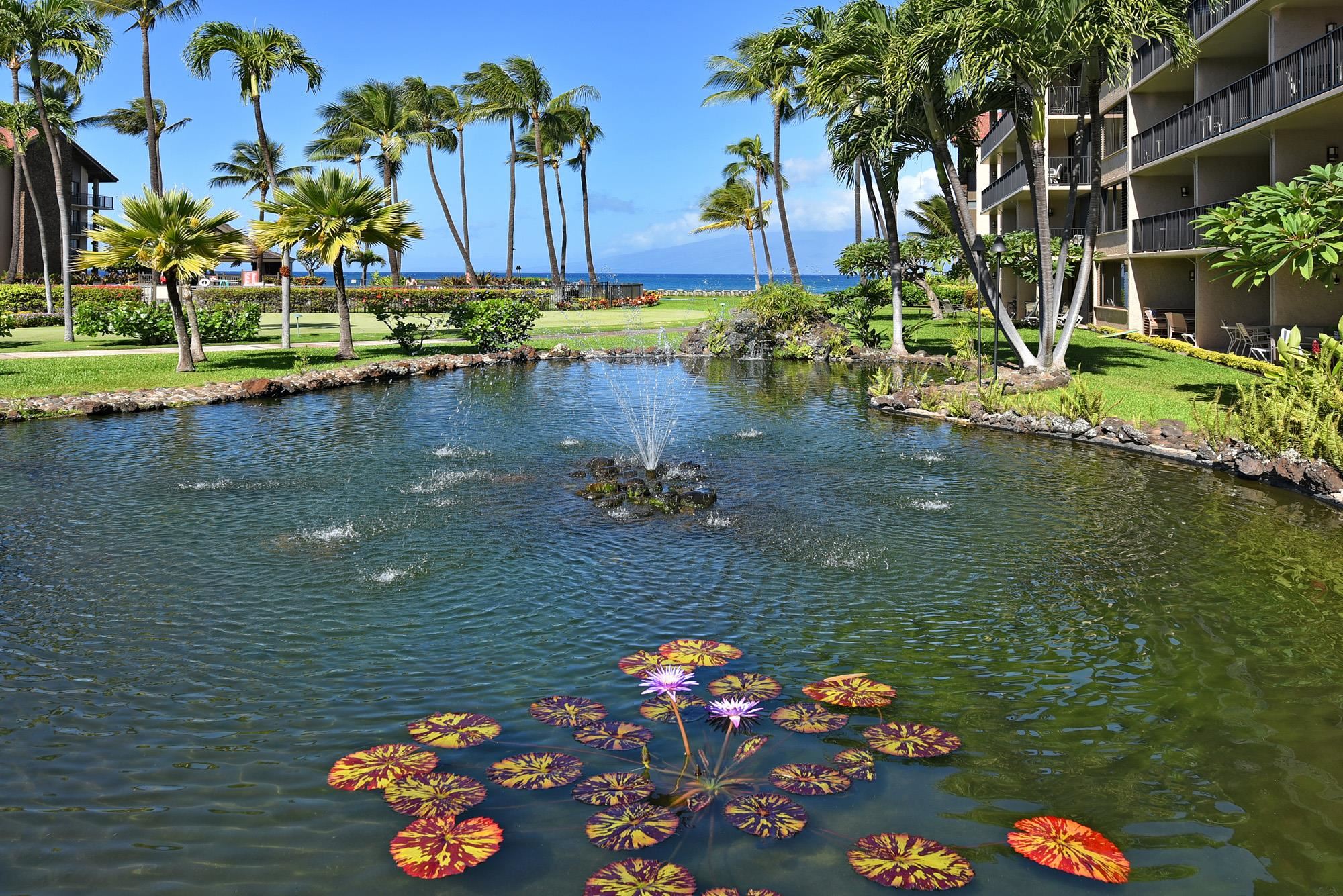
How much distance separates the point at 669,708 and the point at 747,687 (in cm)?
63

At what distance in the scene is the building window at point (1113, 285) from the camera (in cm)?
3881

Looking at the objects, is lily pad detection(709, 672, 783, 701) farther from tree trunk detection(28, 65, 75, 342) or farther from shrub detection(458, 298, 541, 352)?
tree trunk detection(28, 65, 75, 342)

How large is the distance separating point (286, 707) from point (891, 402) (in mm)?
16368

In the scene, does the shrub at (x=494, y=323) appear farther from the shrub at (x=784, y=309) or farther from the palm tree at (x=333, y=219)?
the shrub at (x=784, y=309)

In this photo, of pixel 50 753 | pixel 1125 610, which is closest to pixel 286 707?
pixel 50 753

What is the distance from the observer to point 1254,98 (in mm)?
24531

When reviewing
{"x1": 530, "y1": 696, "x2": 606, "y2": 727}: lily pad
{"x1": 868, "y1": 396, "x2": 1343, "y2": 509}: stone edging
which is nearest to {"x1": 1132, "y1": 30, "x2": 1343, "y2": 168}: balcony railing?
{"x1": 868, "y1": 396, "x2": 1343, "y2": 509}: stone edging

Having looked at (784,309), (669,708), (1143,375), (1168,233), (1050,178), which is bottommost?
(669,708)

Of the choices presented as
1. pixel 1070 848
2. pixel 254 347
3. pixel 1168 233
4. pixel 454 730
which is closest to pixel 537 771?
pixel 454 730

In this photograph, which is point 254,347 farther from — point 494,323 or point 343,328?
point 494,323

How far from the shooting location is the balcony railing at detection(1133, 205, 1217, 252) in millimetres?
28438

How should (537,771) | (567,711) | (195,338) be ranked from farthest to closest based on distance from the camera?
(195,338) < (567,711) < (537,771)

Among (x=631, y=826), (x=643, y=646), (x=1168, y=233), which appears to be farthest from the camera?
(x=1168, y=233)

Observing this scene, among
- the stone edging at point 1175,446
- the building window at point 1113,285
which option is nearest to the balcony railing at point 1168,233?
the building window at point 1113,285
